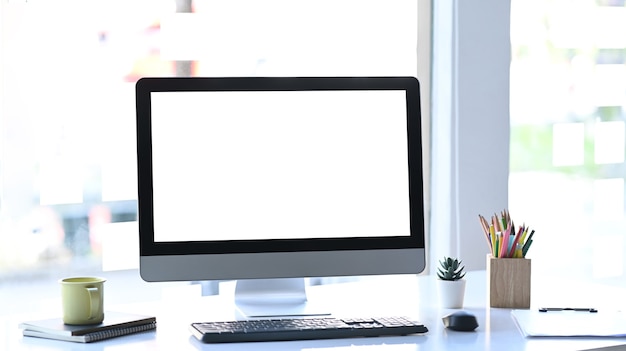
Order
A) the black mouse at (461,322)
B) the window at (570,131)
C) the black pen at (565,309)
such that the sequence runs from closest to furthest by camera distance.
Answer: the black mouse at (461,322), the black pen at (565,309), the window at (570,131)

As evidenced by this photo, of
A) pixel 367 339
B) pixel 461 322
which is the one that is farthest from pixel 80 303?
pixel 461 322

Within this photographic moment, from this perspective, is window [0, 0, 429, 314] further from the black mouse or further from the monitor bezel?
the black mouse

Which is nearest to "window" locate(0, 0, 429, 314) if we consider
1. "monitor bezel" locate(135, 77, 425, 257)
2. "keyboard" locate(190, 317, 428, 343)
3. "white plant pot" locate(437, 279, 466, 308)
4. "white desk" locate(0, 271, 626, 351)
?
"white desk" locate(0, 271, 626, 351)

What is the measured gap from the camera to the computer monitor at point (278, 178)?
169 centimetres

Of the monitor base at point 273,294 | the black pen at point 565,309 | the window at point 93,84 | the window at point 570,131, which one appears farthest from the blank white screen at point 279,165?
the window at point 570,131

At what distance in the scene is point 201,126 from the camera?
1.70m

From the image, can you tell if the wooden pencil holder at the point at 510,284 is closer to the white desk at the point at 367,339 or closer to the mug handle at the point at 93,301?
the white desk at the point at 367,339

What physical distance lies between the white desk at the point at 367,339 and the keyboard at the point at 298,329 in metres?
0.01

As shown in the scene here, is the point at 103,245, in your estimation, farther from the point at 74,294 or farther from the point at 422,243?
the point at 422,243

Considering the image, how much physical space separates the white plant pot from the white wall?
2.88ft

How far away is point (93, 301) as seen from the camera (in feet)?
5.19

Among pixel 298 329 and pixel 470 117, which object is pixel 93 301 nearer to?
pixel 298 329

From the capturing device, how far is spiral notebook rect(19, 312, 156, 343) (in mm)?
1527

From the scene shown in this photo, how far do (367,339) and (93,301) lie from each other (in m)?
0.47
